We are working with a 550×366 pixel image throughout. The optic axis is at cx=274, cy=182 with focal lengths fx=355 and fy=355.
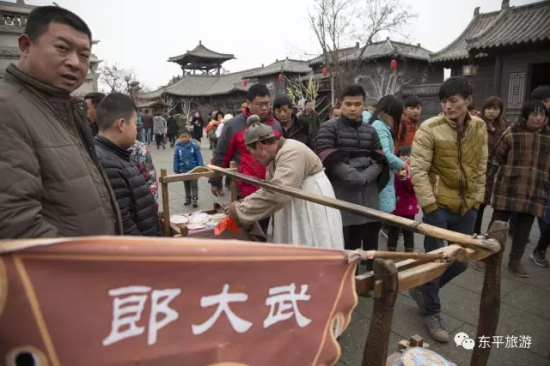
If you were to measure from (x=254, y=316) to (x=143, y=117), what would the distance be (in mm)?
20870

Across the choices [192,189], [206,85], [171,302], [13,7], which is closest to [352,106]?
[171,302]

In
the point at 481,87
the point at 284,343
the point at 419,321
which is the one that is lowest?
the point at 419,321

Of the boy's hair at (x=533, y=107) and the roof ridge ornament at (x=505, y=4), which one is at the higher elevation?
the roof ridge ornament at (x=505, y=4)

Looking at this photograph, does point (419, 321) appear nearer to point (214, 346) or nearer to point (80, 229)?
point (214, 346)

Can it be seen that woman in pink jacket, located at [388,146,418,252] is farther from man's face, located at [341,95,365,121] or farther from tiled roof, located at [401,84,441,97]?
tiled roof, located at [401,84,441,97]

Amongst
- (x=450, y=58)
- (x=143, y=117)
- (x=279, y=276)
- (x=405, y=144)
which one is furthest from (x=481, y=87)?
(x=143, y=117)

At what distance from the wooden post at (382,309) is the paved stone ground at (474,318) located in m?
1.35

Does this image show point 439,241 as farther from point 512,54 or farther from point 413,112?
point 512,54

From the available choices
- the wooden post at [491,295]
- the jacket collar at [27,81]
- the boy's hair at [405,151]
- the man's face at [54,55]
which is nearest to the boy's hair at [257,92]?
the boy's hair at [405,151]

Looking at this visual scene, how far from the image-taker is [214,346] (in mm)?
1117

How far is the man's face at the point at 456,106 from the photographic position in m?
2.81

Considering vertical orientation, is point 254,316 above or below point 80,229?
below

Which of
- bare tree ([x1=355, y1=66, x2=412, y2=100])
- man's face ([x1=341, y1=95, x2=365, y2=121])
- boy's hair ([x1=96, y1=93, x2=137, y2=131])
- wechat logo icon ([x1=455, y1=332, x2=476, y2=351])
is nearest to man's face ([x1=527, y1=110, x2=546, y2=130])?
man's face ([x1=341, y1=95, x2=365, y2=121])
